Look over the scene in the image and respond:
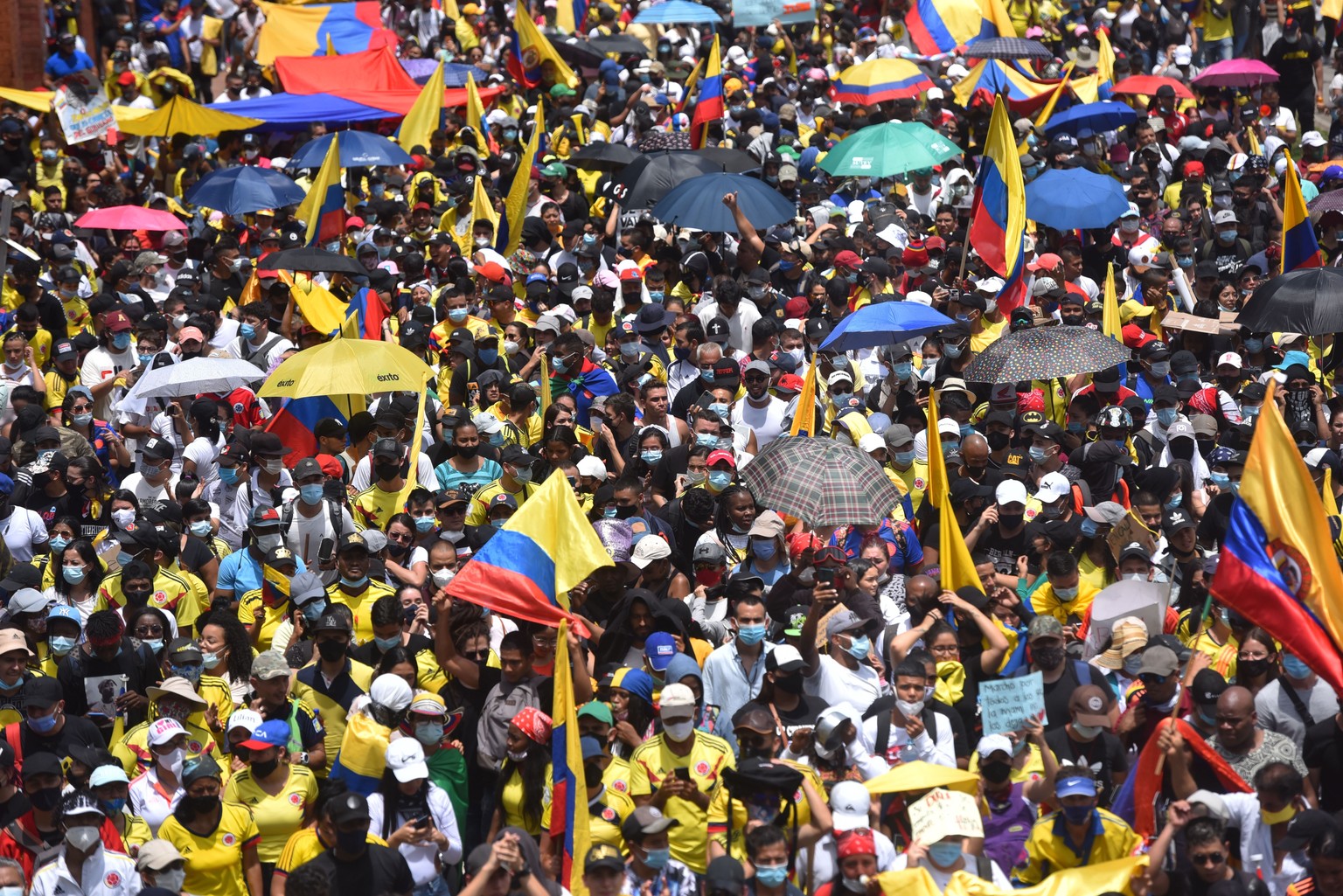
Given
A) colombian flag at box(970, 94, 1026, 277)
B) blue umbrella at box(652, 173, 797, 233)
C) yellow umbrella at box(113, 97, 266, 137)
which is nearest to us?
colombian flag at box(970, 94, 1026, 277)

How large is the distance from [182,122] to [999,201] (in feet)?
29.3

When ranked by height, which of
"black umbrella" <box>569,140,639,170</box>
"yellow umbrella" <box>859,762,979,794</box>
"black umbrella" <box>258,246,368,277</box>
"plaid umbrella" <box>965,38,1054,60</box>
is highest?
"yellow umbrella" <box>859,762,979,794</box>

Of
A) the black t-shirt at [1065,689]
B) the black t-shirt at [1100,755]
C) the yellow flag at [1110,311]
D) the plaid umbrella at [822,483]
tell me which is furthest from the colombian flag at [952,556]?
the yellow flag at [1110,311]

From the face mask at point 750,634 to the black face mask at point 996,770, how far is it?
4.44ft

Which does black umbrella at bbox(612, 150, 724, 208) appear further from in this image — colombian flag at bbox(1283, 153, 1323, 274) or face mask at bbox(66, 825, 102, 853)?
face mask at bbox(66, 825, 102, 853)

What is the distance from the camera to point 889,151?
17344 mm

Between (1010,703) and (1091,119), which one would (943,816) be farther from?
(1091,119)

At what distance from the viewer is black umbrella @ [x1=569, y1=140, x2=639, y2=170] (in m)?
18.0

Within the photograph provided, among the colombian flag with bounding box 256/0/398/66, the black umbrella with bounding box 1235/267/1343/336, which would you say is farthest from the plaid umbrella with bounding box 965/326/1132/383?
the colombian flag with bounding box 256/0/398/66

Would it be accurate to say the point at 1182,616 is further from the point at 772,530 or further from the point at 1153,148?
the point at 1153,148

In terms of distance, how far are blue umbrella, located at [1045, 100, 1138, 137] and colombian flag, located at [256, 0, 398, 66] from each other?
8.47m

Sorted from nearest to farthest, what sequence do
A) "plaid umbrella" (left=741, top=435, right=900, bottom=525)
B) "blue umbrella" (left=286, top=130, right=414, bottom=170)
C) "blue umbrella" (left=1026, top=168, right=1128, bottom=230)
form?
"plaid umbrella" (left=741, top=435, right=900, bottom=525) → "blue umbrella" (left=1026, top=168, right=1128, bottom=230) → "blue umbrella" (left=286, top=130, right=414, bottom=170)

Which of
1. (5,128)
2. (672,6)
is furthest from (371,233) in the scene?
(672,6)

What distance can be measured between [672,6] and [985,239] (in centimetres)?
903
